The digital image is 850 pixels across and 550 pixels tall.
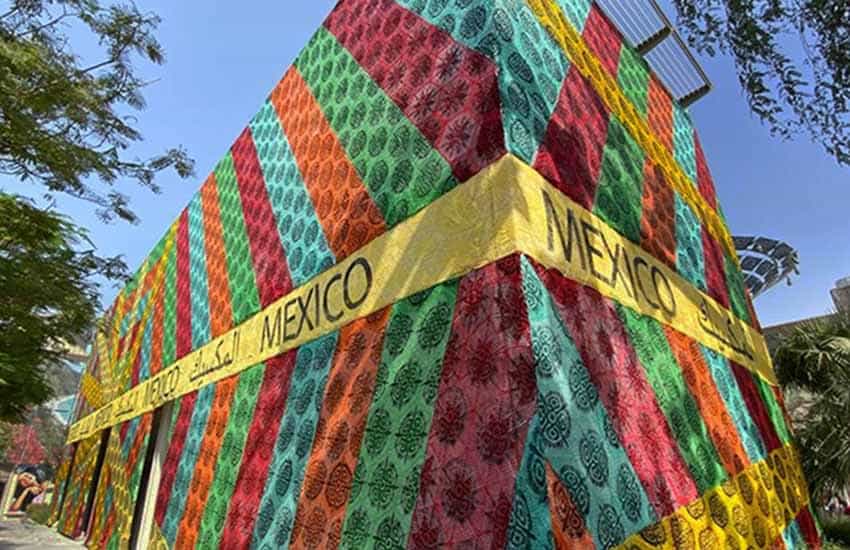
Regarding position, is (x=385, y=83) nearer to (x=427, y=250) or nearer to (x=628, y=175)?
(x=427, y=250)

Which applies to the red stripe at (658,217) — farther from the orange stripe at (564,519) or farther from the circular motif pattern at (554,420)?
the orange stripe at (564,519)

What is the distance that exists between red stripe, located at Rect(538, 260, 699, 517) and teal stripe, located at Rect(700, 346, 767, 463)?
103 cm

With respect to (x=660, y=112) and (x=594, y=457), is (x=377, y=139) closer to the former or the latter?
(x=594, y=457)

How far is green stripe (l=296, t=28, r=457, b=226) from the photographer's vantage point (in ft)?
9.12

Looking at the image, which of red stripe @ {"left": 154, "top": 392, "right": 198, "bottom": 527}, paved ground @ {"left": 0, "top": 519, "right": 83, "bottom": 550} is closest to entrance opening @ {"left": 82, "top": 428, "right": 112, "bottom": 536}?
paved ground @ {"left": 0, "top": 519, "right": 83, "bottom": 550}

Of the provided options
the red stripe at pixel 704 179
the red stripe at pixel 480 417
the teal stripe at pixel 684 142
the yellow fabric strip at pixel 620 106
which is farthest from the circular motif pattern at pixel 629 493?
the red stripe at pixel 704 179

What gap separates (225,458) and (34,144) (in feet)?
12.2

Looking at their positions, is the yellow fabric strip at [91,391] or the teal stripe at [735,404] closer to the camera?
the teal stripe at [735,404]

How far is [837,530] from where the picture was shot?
25.9 feet

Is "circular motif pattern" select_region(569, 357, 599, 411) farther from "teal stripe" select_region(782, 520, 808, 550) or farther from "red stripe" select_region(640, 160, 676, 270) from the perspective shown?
"teal stripe" select_region(782, 520, 808, 550)

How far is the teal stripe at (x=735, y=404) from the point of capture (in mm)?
3383

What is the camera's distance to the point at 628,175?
3.42 m

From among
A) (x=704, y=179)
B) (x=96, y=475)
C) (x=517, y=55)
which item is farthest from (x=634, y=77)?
(x=96, y=475)

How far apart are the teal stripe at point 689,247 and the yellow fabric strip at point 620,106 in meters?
0.16
